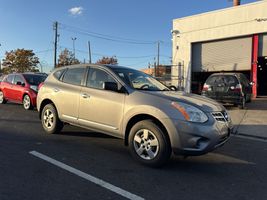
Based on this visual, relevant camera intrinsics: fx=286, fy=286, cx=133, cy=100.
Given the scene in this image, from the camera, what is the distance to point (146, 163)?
4914mm

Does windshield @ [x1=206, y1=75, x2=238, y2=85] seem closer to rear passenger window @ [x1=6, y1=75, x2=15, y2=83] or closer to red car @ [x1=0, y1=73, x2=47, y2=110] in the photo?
red car @ [x1=0, y1=73, x2=47, y2=110]

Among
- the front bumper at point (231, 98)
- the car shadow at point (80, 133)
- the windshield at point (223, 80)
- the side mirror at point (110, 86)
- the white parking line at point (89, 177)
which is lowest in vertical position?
the white parking line at point (89, 177)

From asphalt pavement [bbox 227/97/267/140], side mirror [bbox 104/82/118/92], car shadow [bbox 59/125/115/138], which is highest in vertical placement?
side mirror [bbox 104/82/118/92]

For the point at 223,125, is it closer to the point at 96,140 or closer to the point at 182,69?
the point at 96,140

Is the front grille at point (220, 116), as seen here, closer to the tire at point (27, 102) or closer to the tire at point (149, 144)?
the tire at point (149, 144)

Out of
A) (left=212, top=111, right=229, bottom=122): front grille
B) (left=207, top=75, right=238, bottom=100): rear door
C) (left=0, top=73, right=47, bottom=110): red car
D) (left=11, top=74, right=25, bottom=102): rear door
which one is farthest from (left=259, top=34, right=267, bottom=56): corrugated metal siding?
(left=212, top=111, right=229, bottom=122): front grille

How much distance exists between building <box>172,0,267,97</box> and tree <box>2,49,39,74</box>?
4545 cm

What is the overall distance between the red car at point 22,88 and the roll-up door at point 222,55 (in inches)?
528

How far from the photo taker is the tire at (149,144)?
4738 mm

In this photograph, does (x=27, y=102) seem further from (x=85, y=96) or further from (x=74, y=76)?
(x=85, y=96)

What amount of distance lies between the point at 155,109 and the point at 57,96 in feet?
9.50

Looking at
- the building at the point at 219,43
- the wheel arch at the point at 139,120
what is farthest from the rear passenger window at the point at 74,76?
the building at the point at 219,43

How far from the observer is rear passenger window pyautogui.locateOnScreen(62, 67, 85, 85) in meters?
6.44

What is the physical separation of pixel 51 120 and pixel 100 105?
1.97m
